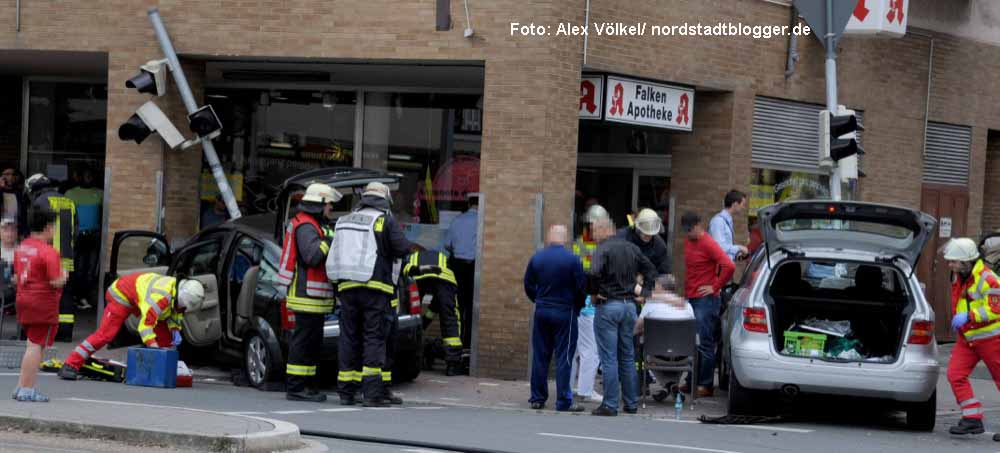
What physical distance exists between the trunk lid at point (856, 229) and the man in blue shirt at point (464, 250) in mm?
3816

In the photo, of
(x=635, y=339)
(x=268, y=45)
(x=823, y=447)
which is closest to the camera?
(x=823, y=447)

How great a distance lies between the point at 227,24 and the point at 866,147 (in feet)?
27.9

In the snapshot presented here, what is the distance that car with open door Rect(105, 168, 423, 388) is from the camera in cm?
1325

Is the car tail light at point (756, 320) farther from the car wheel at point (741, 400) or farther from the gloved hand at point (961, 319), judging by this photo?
the gloved hand at point (961, 319)

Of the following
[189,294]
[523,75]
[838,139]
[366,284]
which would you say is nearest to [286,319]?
[189,294]

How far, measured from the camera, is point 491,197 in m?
15.1

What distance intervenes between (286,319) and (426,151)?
5190 mm

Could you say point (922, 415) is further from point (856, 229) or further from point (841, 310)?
point (856, 229)

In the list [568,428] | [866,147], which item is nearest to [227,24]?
[568,428]

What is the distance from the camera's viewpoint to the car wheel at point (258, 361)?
13.2m

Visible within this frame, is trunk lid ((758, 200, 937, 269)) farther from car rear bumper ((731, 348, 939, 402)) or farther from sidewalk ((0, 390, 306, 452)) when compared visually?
sidewalk ((0, 390, 306, 452))

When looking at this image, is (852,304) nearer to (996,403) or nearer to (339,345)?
(996,403)

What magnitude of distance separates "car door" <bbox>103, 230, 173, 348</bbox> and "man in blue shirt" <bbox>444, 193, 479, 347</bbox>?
121 inches

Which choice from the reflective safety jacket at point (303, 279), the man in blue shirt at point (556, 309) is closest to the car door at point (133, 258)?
the reflective safety jacket at point (303, 279)
